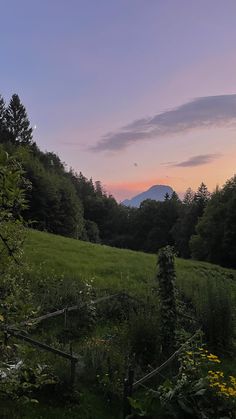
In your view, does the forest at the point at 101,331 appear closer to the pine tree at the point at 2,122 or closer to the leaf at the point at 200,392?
the leaf at the point at 200,392

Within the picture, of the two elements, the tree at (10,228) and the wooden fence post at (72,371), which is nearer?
the tree at (10,228)

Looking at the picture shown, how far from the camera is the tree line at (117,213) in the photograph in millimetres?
51656

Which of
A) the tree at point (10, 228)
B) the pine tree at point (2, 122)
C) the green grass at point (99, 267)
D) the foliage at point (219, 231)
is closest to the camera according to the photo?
the tree at point (10, 228)

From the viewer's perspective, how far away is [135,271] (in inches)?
712

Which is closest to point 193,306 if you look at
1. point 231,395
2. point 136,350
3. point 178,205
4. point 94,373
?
point 136,350

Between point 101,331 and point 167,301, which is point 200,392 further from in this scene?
point 101,331

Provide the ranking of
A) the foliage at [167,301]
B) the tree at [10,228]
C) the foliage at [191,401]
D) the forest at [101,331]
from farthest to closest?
the foliage at [167,301] → the foliage at [191,401] → the forest at [101,331] → the tree at [10,228]

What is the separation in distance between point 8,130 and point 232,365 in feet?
247

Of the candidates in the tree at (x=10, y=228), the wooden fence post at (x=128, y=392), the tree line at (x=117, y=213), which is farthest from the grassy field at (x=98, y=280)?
the tree line at (x=117, y=213)

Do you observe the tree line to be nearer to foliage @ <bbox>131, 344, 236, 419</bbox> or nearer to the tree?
the tree

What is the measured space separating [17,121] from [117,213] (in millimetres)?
32004

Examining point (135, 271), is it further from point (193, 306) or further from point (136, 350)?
point (136, 350)

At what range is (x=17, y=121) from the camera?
265ft

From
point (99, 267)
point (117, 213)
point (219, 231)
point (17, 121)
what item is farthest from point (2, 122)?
point (99, 267)
